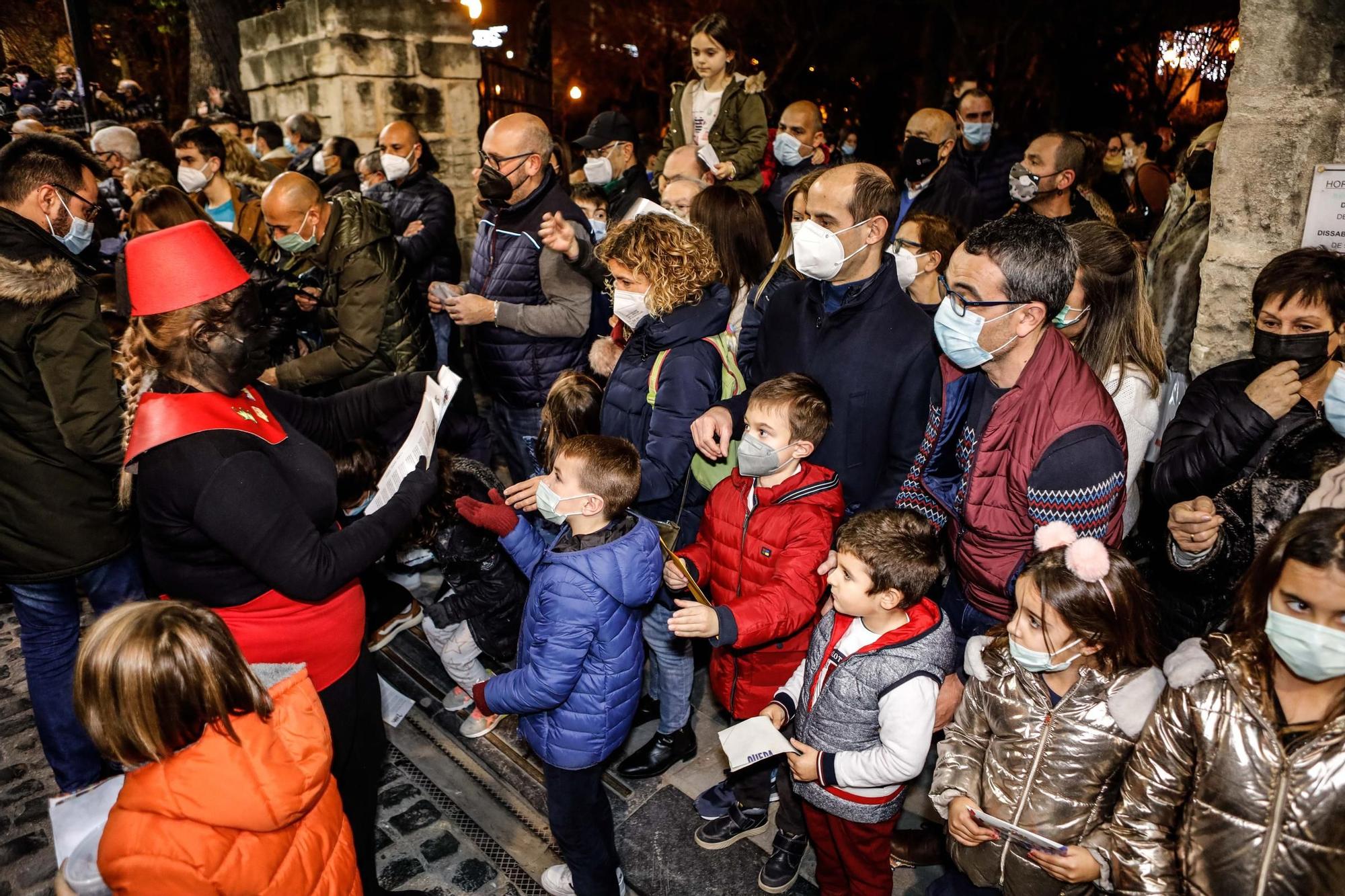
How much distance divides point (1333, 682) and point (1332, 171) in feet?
7.97

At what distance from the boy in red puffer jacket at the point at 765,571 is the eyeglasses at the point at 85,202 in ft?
9.94

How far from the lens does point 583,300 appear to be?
15.1ft

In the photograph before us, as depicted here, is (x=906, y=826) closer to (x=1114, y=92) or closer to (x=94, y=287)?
(x=94, y=287)

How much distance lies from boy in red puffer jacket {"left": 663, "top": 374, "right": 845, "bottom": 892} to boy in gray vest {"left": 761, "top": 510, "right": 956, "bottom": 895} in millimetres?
214

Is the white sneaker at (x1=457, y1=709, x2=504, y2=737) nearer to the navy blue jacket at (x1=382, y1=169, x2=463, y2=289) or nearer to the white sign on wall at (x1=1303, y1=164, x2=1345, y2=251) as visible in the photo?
the navy blue jacket at (x1=382, y1=169, x2=463, y2=289)

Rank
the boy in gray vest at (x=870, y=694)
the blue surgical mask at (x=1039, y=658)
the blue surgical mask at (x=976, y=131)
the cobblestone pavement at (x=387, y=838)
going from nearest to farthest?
the blue surgical mask at (x=1039, y=658)
the boy in gray vest at (x=870, y=694)
the cobblestone pavement at (x=387, y=838)
the blue surgical mask at (x=976, y=131)

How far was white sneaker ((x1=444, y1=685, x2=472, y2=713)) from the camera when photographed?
4113mm

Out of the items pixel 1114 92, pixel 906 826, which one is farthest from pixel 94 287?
pixel 1114 92

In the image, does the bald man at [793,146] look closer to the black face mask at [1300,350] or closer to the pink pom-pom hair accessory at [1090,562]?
the black face mask at [1300,350]

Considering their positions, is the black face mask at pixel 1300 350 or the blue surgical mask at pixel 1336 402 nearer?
the blue surgical mask at pixel 1336 402

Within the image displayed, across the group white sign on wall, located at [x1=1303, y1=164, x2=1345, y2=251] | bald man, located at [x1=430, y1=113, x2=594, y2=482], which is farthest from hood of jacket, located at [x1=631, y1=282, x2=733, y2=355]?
white sign on wall, located at [x1=1303, y1=164, x2=1345, y2=251]

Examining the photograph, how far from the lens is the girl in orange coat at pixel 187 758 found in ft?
6.35

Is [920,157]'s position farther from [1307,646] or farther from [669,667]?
[1307,646]

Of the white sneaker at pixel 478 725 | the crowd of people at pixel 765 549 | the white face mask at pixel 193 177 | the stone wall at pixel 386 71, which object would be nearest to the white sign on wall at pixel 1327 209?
the crowd of people at pixel 765 549
